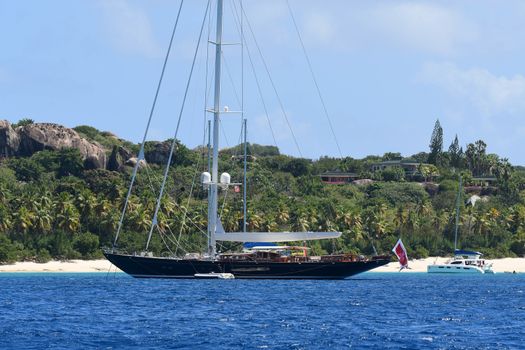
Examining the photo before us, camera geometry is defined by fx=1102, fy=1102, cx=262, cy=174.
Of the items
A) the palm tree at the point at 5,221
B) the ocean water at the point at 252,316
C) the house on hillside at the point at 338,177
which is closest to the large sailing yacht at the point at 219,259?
the ocean water at the point at 252,316

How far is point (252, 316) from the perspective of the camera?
185 ft

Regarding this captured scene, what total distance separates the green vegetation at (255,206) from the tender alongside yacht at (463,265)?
5.52 meters

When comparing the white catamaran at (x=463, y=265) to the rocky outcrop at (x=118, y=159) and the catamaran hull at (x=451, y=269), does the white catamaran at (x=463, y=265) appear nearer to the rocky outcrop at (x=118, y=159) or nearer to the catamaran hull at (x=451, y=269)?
the catamaran hull at (x=451, y=269)

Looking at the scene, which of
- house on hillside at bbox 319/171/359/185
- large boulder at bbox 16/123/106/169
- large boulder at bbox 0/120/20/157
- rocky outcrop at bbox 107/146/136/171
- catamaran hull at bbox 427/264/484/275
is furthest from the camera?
house on hillside at bbox 319/171/359/185

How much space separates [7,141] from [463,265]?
245ft

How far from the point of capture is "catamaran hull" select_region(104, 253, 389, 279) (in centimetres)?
8738

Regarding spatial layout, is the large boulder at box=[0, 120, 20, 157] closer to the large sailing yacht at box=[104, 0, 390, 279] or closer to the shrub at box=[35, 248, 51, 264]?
the shrub at box=[35, 248, 51, 264]

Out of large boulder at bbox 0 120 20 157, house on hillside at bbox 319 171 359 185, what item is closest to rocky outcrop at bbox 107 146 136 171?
large boulder at bbox 0 120 20 157

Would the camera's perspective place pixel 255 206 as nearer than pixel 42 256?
No

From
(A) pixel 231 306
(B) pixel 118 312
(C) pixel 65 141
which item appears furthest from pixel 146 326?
(C) pixel 65 141

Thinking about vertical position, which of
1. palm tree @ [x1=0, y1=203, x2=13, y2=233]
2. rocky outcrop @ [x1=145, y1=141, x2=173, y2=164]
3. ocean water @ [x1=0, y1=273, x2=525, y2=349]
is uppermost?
rocky outcrop @ [x1=145, y1=141, x2=173, y2=164]

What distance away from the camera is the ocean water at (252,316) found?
150 feet

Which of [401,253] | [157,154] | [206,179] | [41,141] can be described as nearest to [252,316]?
[206,179]

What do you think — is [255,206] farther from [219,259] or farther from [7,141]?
[7,141]
